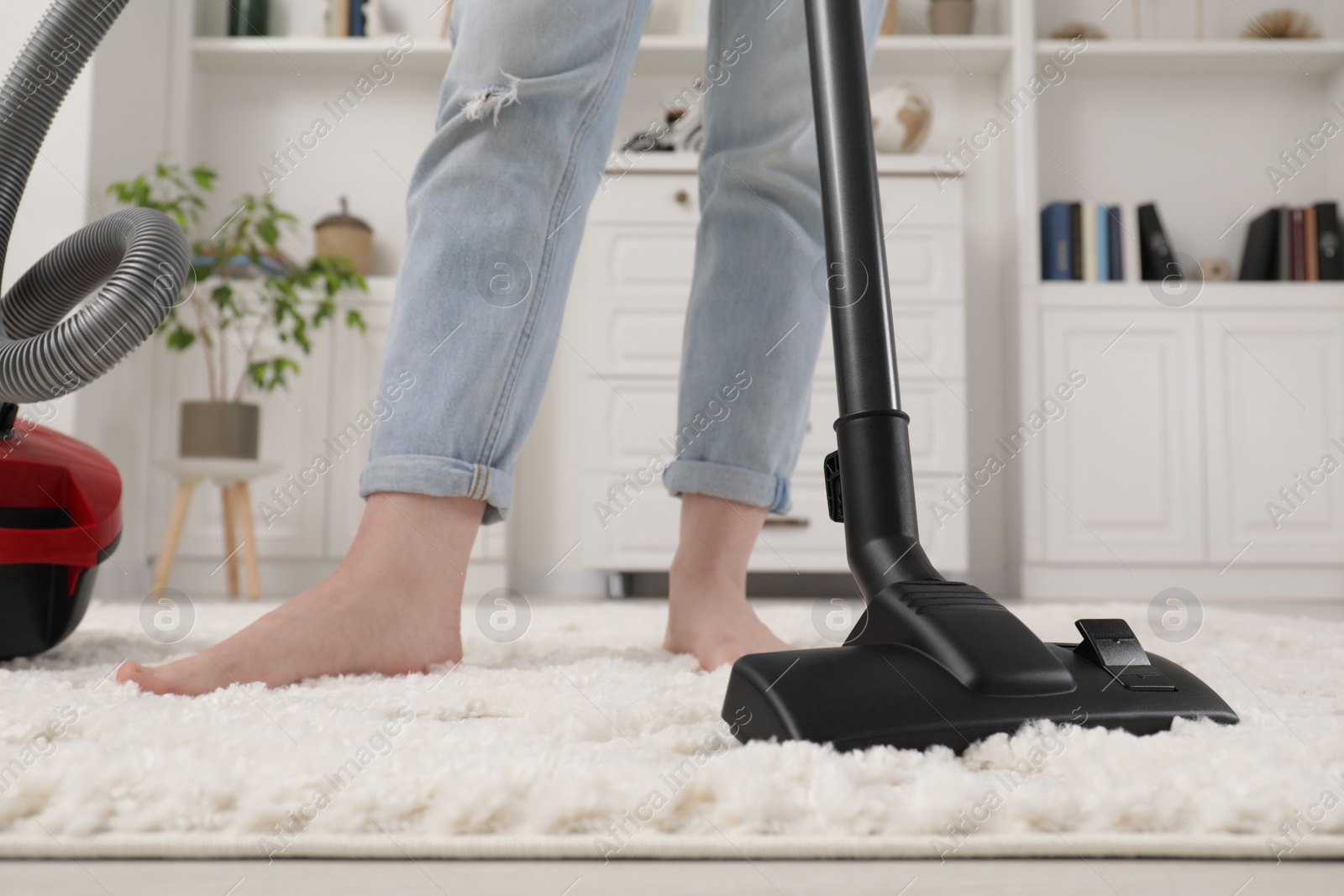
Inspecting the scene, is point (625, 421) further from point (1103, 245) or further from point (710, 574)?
point (710, 574)

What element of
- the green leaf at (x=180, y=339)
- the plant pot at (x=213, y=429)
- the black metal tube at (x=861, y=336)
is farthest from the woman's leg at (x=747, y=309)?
the green leaf at (x=180, y=339)

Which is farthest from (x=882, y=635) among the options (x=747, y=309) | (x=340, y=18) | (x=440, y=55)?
(x=340, y=18)

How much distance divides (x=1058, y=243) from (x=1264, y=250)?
0.58m

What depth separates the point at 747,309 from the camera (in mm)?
769

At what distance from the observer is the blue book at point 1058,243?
2.59m

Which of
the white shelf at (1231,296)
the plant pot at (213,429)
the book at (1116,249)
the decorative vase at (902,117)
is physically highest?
the decorative vase at (902,117)

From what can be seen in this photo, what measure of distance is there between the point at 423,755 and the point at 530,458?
2.43 m

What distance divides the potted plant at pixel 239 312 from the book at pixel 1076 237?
1.90m

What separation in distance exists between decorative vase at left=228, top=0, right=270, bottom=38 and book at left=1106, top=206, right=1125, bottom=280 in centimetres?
251

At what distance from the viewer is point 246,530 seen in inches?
81.5

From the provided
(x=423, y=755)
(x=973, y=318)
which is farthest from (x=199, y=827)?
(x=973, y=318)

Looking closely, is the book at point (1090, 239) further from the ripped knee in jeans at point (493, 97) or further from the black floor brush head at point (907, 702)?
the black floor brush head at point (907, 702)

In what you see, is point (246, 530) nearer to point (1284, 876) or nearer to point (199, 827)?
point (199, 827)

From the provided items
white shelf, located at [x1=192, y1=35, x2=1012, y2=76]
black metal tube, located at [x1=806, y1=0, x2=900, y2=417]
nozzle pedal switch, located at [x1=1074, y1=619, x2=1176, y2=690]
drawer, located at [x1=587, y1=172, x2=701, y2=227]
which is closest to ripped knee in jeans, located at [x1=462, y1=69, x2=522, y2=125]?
black metal tube, located at [x1=806, y1=0, x2=900, y2=417]
